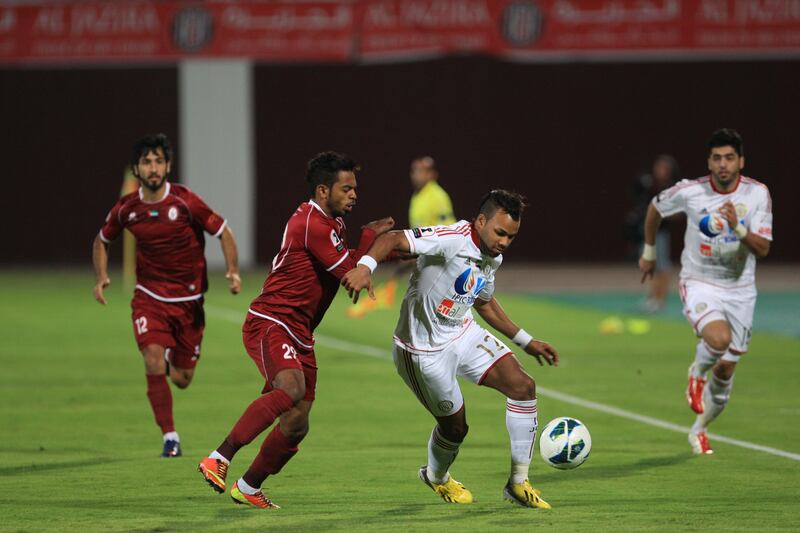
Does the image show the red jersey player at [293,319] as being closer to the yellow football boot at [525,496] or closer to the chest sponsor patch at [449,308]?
the chest sponsor patch at [449,308]

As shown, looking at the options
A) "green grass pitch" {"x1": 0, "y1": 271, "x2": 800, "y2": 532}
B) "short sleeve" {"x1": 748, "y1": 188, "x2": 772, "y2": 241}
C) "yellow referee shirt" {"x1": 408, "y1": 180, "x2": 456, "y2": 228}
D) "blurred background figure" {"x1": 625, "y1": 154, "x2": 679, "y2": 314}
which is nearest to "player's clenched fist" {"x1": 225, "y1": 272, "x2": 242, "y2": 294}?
"green grass pitch" {"x1": 0, "y1": 271, "x2": 800, "y2": 532}

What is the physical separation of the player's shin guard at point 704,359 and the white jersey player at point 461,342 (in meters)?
2.42

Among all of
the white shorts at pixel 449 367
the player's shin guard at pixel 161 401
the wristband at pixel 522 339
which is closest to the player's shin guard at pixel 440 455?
the white shorts at pixel 449 367

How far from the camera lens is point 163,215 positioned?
10.2 metres

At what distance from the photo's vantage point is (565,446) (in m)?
8.16

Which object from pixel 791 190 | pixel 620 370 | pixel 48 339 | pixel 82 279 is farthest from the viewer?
pixel 791 190

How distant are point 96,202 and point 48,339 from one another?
49.8ft

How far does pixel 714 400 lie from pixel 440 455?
9.05ft

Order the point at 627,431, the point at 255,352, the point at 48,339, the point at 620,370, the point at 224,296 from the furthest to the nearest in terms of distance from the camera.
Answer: the point at 224,296 → the point at 48,339 → the point at 620,370 → the point at 627,431 → the point at 255,352

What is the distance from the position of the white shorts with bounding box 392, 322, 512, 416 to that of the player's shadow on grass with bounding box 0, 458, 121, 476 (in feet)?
8.53

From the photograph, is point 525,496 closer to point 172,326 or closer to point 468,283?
point 468,283

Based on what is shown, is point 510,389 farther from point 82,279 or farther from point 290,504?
point 82,279

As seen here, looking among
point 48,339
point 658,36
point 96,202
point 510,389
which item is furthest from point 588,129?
point 510,389

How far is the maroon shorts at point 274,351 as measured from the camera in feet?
25.5
